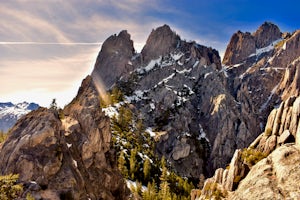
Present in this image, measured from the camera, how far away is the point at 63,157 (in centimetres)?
6975

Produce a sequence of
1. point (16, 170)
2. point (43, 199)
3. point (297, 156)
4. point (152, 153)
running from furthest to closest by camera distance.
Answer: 1. point (152, 153)
2. point (16, 170)
3. point (43, 199)
4. point (297, 156)

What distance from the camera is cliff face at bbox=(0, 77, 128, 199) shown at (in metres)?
62.5

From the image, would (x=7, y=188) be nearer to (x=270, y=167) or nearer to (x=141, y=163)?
(x=270, y=167)

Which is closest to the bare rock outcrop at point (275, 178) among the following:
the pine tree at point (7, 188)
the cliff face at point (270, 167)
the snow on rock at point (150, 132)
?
the cliff face at point (270, 167)

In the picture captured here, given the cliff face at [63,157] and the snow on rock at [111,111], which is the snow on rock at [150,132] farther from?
the cliff face at [63,157]

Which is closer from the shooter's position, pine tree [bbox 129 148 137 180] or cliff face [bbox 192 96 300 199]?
cliff face [bbox 192 96 300 199]

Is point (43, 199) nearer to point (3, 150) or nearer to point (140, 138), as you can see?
point (3, 150)

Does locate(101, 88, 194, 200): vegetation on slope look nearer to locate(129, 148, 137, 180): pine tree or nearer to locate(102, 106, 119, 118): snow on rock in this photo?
locate(129, 148, 137, 180): pine tree

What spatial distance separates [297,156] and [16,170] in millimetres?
52950

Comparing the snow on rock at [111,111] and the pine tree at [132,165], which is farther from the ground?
the snow on rock at [111,111]

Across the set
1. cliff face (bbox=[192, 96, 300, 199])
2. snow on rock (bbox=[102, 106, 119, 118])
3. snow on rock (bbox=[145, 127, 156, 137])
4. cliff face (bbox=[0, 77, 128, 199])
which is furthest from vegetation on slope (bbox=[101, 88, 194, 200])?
cliff face (bbox=[192, 96, 300, 199])

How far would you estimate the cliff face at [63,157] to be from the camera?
62.5 meters

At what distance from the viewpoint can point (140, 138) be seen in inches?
6678

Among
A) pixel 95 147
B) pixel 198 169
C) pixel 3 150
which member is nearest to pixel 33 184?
pixel 3 150
